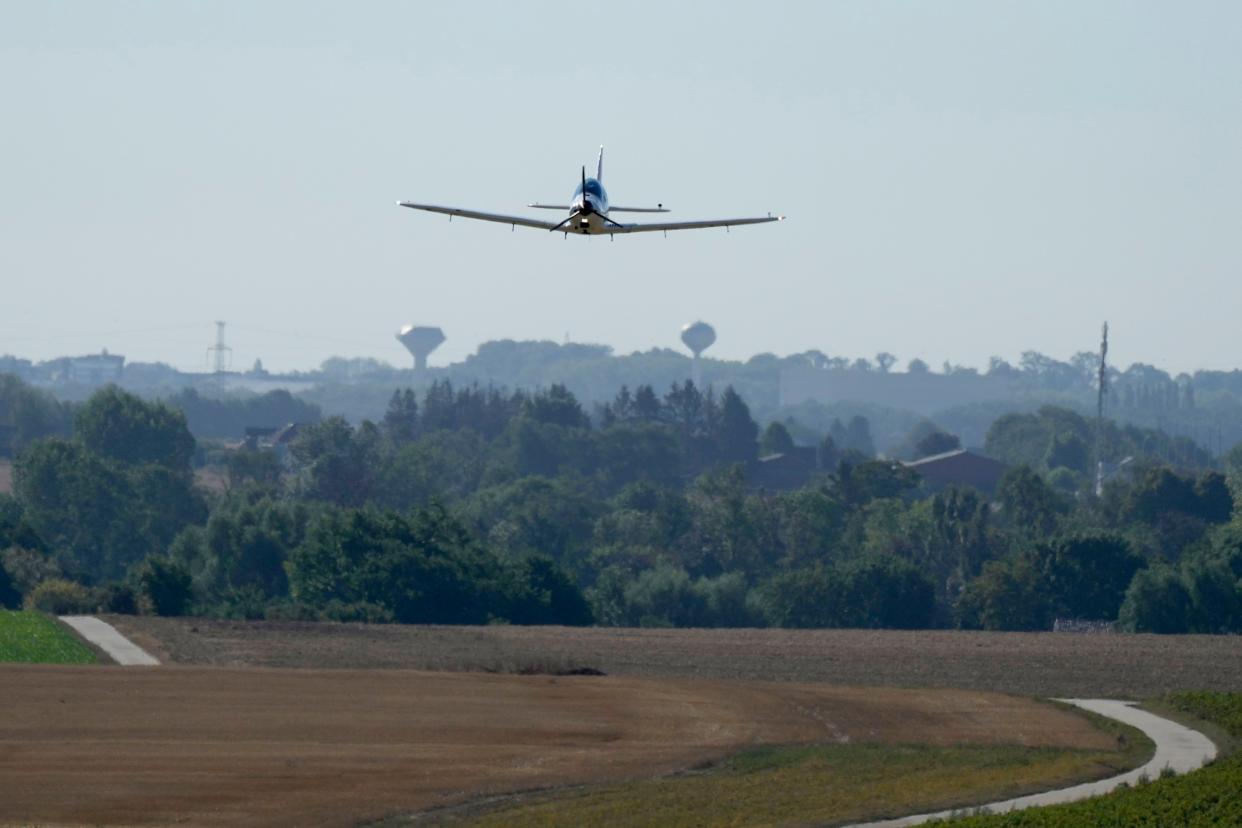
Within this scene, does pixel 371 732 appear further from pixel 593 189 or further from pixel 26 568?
pixel 26 568

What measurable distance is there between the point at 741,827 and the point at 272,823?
11343mm

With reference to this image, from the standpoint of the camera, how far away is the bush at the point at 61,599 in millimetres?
106188

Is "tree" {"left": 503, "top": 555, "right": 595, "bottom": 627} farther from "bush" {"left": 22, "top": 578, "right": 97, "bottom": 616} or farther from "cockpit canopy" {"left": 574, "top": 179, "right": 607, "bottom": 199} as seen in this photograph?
"cockpit canopy" {"left": 574, "top": 179, "right": 607, "bottom": 199}

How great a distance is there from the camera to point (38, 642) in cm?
8494

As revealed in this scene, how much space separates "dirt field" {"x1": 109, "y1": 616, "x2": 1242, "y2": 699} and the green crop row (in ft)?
83.3

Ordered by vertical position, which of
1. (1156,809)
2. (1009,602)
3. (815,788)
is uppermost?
(1156,809)

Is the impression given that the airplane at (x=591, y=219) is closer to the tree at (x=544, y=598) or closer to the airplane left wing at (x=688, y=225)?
the airplane left wing at (x=688, y=225)

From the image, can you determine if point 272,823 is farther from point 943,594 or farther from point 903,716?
point 943,594

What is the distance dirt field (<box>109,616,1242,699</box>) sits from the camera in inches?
3169

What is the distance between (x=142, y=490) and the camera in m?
179

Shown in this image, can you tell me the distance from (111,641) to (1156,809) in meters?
53.1

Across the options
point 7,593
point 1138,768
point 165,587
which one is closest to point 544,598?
point 165,587

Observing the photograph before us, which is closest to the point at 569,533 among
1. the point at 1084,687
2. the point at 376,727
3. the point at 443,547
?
the point at 443,547

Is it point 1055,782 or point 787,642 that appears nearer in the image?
point 1055,782
